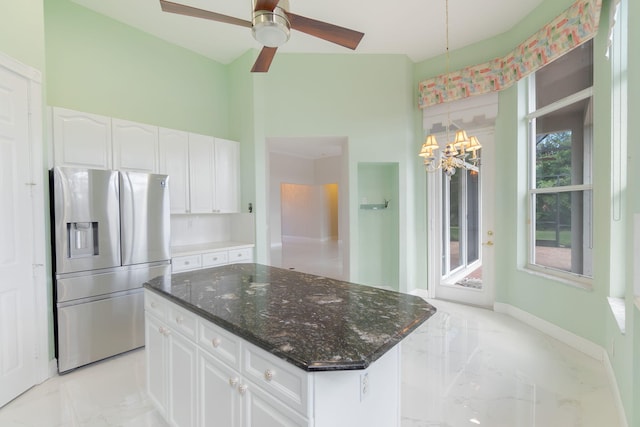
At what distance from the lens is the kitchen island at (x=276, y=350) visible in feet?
3.22

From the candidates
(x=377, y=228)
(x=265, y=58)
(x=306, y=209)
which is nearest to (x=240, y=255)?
(x=377, y=228)

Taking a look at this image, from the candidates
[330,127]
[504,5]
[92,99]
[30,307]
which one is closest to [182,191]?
[92,99]

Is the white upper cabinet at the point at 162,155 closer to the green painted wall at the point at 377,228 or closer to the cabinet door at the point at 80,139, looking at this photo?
the cabinet door at the point at 80,139

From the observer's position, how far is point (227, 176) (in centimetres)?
397

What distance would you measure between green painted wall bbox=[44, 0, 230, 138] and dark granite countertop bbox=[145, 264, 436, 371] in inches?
99.1

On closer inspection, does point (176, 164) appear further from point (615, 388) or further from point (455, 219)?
point (615, 388)

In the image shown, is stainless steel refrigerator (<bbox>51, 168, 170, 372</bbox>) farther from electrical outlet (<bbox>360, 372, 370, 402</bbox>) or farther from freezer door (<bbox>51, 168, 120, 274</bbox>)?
electrical outlet (<bbox>360, 372, 370, 402</bbox>)

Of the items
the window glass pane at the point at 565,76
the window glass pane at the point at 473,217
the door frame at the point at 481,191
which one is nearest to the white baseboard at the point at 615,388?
the door frame at the point at 481,191

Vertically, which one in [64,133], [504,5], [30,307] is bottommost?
[30,307]

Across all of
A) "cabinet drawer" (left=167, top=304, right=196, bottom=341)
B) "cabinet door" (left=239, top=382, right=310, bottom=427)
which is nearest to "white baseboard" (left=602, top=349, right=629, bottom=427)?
"cabinet door" (left=239, top=382, right=310, bottom=427)

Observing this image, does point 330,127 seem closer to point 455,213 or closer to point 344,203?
point 344,203

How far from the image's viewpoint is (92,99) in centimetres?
315

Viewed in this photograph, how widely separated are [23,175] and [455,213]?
15.8ft

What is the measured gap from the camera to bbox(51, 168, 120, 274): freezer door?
2391mm
